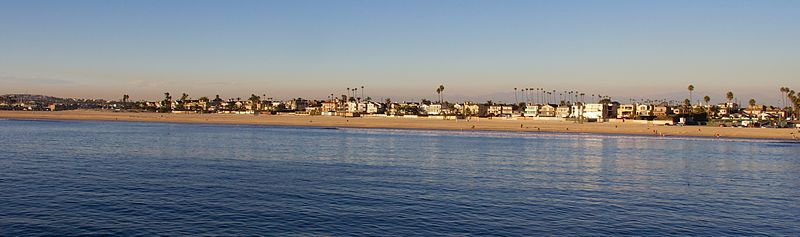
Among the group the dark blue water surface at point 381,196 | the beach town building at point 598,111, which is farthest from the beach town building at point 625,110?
the dark blue water surface at point 381,196

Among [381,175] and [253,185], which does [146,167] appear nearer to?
[253,185]

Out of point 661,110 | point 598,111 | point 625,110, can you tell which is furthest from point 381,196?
point 625,110

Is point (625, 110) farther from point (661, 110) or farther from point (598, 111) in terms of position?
point (598, 111)

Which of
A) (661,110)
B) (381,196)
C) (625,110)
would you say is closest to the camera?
(381,196)

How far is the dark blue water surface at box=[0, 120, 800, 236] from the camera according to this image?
783 inches

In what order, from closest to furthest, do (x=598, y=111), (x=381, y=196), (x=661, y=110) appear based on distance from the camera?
1. (x=381, y=196)
2. (x=598, y=111)
3. (x=661, y=110)

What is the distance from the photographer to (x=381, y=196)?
2578 cm

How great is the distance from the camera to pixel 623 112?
193125 millimetres

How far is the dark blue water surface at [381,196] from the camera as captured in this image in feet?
65.3

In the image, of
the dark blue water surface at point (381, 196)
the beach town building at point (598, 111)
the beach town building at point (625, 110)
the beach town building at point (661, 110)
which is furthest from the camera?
the beach town building at point (625, 110)

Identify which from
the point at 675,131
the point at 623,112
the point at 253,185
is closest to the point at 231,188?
the point at 253,185

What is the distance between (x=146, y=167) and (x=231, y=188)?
34.5 feet

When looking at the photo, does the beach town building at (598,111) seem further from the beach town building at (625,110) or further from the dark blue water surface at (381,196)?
the dark blue water surface at (381,196)

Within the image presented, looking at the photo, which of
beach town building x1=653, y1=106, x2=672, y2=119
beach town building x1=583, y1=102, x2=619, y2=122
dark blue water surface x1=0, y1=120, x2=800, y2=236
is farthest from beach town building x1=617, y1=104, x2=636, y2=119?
dark blue water surface x1=0, y1=120, x2=800, y2=236
